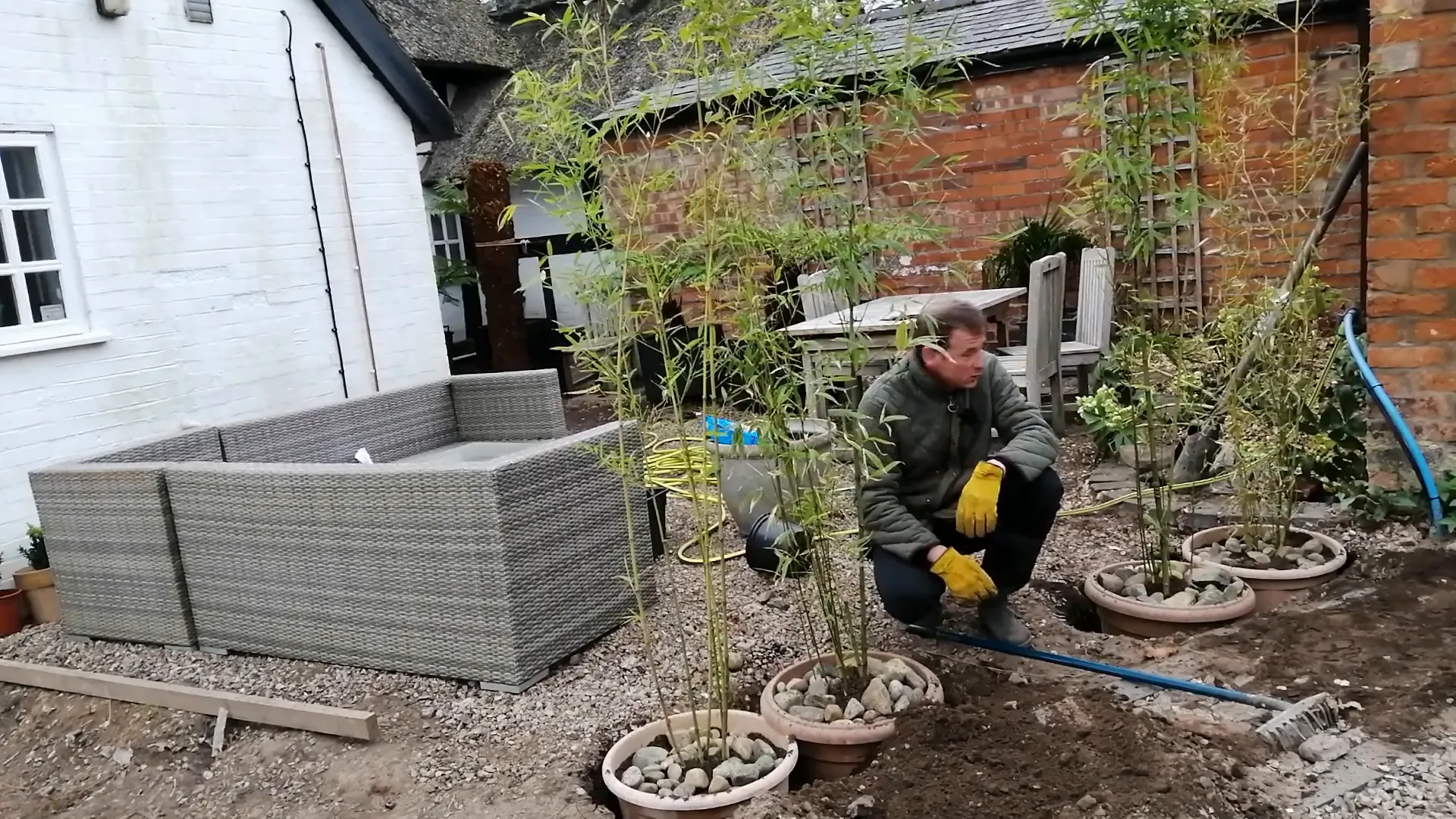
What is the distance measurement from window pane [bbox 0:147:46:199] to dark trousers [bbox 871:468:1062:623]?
5041 mm

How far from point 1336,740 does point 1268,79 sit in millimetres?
5182

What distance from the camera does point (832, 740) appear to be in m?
2.73

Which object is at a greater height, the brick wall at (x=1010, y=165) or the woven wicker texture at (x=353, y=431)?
the brick wall at (x=1010, y=165)

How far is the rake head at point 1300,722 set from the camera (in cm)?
263

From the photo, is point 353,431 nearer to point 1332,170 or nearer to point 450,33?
point 1332,170

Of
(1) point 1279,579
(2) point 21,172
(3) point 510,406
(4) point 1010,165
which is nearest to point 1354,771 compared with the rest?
(1) point 1279,579

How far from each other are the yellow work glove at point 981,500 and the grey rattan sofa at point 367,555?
128 cm

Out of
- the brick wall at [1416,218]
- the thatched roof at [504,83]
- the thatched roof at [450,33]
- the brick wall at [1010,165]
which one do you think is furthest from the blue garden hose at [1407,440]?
the thatched roof at [450,33]

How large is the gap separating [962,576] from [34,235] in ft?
17.4

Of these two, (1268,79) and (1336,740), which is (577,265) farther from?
(1268,79)

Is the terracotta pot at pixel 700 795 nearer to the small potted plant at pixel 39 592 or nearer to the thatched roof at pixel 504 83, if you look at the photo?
the small potted plant at pixel 39 592

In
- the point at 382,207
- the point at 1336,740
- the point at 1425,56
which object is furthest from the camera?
the point at 382,207

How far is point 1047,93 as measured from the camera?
734 centimetres

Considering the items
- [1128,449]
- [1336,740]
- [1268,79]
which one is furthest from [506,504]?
[1268,79]
